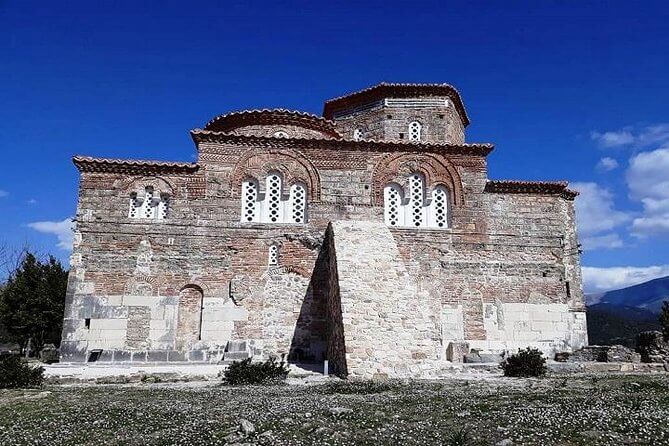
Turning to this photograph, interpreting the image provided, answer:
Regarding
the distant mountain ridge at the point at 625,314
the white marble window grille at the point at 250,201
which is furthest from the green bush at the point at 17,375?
the distant mountain ridge at the point at 625,314

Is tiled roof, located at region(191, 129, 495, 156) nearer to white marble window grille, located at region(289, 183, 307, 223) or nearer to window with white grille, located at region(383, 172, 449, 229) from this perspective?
window with white grille, located at region(383, 172, 449, 229)

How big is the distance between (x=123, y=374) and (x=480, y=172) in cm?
1190

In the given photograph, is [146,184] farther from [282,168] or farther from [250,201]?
[282,168]

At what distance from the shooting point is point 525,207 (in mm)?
16781

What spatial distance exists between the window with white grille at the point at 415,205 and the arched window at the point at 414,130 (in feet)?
11.1

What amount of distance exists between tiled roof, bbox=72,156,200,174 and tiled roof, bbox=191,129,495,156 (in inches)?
39.1

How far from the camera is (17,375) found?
9.64 m

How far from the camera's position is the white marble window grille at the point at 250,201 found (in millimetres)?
15758

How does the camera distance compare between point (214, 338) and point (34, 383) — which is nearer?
point (34, 383)

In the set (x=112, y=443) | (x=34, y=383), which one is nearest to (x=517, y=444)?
(x=112, y=443)

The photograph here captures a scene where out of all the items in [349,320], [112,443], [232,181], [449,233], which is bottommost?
[112,443]

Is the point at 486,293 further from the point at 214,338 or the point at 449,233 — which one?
the point at 214,338

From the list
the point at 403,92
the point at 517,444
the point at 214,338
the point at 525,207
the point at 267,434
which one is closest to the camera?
the point at 517,444

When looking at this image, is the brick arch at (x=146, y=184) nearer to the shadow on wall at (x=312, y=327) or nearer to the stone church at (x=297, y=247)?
the stone church at (x=297, y=247)
